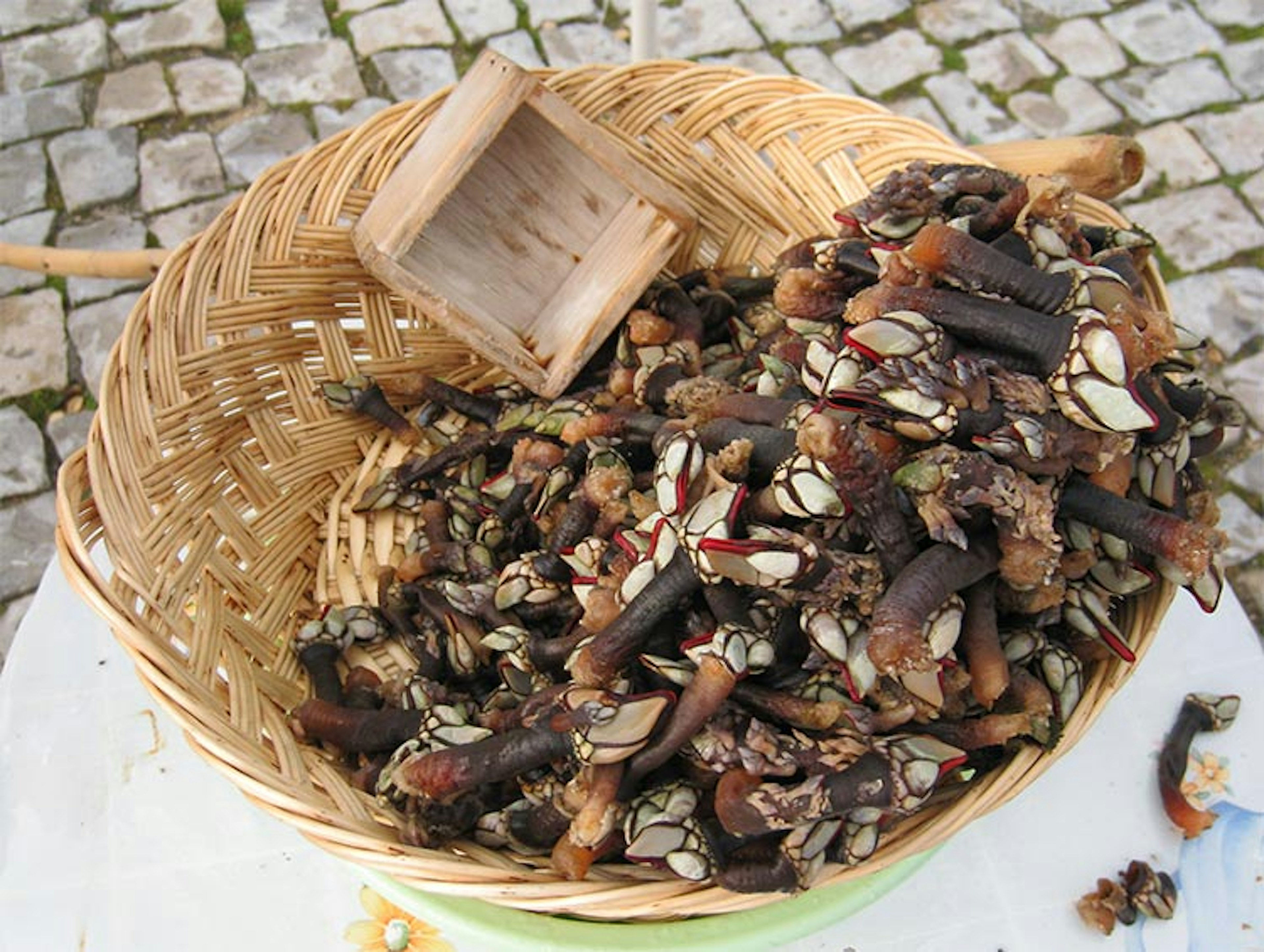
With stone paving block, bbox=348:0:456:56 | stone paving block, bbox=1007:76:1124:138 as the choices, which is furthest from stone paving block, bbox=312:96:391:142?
stone paving block, bbox=1007:76:1124:138

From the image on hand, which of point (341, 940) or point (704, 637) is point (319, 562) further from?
point (704, 637)

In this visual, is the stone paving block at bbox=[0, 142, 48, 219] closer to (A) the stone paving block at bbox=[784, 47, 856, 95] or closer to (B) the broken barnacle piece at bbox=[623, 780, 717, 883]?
(A) the stone paving block at bbox=[784, 47, 856, 95]

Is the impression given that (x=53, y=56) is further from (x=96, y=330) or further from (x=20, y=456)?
(x=20, y=456)

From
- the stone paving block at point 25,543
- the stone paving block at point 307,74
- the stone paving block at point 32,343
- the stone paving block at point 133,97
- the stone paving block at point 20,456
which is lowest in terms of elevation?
the stone paving block at point 25,543

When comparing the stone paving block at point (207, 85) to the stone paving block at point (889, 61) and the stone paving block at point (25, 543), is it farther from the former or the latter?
the stone paving block at point (889, 61)

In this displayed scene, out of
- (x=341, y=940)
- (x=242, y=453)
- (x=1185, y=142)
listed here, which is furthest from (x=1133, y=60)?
(x=341, y=940)

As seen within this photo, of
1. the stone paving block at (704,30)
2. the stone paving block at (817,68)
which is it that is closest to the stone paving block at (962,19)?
the stone paving block at (817,68)

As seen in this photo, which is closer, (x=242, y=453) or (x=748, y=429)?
(x=748, y=429)

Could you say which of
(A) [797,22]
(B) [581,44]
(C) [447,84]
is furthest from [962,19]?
(C) [447,84]
